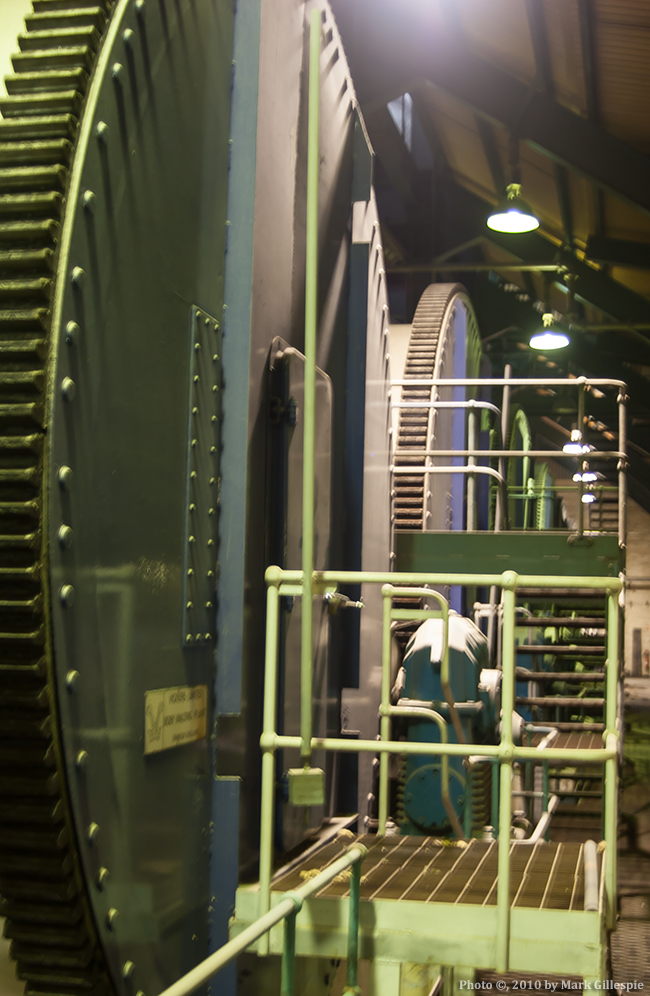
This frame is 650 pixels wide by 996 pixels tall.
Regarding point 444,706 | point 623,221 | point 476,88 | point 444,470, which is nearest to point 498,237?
point 623,221

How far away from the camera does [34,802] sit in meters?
2.15

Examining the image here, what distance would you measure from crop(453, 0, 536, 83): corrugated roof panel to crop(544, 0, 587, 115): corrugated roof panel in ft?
0.95

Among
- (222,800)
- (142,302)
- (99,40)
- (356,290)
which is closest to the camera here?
(99,40)

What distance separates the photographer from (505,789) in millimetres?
2697

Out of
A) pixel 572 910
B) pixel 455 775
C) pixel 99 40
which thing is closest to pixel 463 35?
pixel 455 775

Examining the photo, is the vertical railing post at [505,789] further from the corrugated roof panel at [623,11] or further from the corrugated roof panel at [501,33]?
the corrugated roof panel at [501,33]

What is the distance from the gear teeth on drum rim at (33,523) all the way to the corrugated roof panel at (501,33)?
7.89 m

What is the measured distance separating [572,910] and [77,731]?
4.82 ft

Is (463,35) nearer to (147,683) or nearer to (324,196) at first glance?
(324,196)

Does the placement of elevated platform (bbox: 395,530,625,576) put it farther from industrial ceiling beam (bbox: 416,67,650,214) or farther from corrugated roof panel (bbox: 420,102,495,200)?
corrugated roof panel (bbox: 420,102,495,200)

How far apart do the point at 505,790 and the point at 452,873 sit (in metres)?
0.66

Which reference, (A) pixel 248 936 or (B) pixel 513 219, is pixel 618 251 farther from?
(A) pixel 248 936

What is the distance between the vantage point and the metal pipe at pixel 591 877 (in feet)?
8.90

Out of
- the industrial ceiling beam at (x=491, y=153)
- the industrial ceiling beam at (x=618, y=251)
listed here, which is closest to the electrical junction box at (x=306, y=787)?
the industrial ceiling beam at (x=491, y=153)
